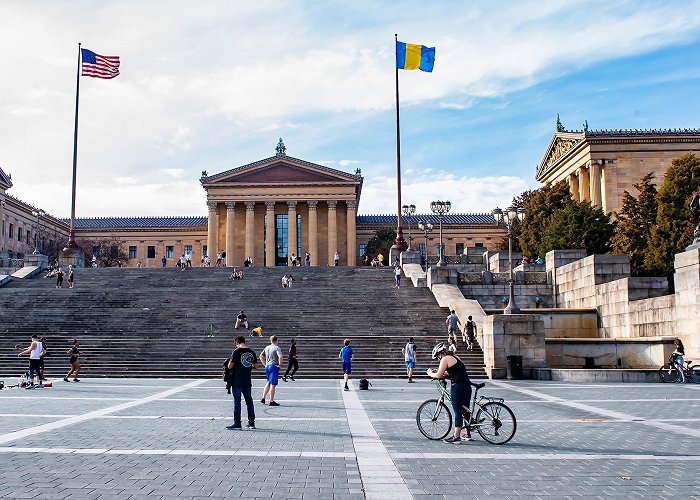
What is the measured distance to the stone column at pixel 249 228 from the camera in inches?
3425

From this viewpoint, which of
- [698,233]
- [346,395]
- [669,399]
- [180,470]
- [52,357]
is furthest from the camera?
[52,357]

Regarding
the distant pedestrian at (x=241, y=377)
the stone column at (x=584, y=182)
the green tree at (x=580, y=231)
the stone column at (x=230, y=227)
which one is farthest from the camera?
the stone column at (x=230, y=227)

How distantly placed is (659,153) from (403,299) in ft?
160

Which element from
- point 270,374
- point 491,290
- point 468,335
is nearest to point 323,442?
point 270,374

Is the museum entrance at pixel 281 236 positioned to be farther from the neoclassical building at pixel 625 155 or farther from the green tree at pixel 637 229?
the green tree at pixel 637 229

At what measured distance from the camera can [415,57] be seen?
50000 mm

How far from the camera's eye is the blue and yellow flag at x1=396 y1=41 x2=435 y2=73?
49594 mm

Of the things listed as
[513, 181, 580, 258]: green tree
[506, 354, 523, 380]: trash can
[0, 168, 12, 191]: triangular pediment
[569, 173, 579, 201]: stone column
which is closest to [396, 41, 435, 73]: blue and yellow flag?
[513, 181, 580, 258]: green tree

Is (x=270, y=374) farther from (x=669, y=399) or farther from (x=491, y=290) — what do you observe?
(x=491, y=290)

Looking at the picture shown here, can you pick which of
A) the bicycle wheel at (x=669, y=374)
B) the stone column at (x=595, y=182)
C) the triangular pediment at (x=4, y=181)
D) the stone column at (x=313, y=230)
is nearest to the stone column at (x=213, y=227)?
the stone column at (x=313, y=230)

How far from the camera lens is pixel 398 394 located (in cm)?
1962

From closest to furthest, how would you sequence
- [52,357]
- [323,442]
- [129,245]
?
1. [323,442]
2. [52,357]
3. [129,245]

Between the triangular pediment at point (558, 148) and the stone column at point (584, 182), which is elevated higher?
the triangular pediment at point (558, 148)

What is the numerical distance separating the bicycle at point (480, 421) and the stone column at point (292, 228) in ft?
250
